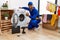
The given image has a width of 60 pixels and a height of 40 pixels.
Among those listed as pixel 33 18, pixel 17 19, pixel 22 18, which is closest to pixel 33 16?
pixel 33 18

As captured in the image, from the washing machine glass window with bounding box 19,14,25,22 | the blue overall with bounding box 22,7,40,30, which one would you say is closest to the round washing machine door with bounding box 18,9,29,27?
the washing machine glass window with bounding box 19,14,25,22

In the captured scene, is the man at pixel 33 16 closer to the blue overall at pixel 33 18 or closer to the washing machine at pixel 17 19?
the blue overall at pixel 33 18

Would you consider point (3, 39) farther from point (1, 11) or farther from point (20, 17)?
point (1, 11)

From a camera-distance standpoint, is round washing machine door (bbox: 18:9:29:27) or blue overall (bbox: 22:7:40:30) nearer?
round washing machine door (bbox: 18:9:29:27)

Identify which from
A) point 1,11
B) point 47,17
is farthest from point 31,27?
point 1,11

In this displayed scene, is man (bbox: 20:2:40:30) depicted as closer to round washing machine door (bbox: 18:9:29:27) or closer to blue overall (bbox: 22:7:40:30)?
blue overall (bbox: 22:7:40:30)

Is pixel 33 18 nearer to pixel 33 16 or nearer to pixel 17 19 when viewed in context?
pixel 33 16

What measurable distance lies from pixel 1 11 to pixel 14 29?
86 cm

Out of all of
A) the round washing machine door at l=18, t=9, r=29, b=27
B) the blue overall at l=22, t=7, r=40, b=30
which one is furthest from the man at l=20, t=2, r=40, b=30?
the round washing machine door at l=18, t=9, r=29, b=27

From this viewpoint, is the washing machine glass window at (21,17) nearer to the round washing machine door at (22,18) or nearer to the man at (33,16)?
the round washing machine door at (22,18)

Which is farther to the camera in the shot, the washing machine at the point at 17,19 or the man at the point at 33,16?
the man at the point at 33,16

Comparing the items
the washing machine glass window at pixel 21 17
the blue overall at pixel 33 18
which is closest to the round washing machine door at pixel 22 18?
the washing machine glass window at pixel 21 17

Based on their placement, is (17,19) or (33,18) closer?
(17,19)

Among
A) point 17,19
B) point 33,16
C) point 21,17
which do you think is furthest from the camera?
point 33,16
